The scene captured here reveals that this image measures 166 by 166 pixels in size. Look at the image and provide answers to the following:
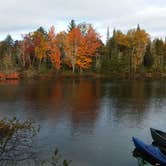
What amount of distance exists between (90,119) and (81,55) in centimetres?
7403

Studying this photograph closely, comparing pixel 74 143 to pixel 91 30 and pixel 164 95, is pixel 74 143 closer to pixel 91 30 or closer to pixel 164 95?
pixel 164 95

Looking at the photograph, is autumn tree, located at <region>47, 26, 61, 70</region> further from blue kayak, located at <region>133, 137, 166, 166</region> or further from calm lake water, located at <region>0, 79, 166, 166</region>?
blue kayak, located at <region>133, 137, 166, 166</region>

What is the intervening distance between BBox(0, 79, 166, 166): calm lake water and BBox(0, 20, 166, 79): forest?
45368 millimetres

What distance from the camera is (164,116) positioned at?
4375 centimetres

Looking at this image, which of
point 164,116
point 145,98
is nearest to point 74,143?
point 164,116

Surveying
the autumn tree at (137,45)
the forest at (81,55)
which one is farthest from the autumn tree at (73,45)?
the autumn tree at (137,45)

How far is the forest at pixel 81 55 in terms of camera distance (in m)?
113

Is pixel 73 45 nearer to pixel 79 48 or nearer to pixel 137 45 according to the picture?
pixel 79 48

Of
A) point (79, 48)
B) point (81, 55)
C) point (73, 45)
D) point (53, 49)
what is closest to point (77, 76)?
point (81, 55)

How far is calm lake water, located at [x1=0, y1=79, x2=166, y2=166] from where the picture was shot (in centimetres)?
2708

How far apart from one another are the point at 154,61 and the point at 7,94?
241ft

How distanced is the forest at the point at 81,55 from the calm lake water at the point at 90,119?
45.4 m

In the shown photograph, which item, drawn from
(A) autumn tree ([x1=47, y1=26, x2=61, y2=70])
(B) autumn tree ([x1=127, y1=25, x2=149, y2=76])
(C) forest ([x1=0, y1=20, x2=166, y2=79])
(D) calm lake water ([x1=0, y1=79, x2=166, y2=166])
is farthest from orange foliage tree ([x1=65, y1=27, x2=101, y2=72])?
(D) calm lake water ([x1=0, y1=79, x2=166, y2=166])

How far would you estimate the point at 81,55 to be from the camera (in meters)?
113
